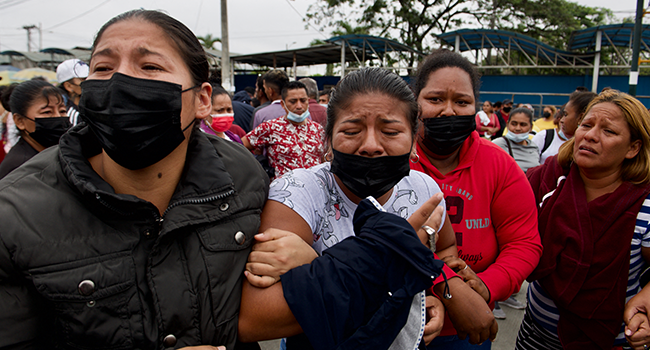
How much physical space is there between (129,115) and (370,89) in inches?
33.7

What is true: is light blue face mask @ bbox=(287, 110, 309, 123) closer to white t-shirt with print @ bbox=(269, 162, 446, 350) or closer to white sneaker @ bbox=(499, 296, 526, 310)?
white t-shirt with print @ bbox=(269, 162, 446, 350)

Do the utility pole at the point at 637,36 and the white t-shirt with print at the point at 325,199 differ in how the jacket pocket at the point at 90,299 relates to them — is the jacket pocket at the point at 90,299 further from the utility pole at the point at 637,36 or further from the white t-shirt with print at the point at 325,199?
the utility pole at the point at 637,36

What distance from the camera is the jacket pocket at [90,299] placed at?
937 mm

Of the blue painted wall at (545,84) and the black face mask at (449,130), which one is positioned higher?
the blue painted wall at (545,84)

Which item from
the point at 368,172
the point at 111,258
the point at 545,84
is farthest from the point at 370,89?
the point at 545,84

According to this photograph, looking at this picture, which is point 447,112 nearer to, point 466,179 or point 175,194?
point 466,179

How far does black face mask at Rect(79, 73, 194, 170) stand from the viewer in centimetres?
110

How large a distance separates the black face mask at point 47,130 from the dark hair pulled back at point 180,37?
8.09 feet

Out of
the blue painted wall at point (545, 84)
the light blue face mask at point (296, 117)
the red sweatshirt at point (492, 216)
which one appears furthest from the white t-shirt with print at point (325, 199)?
the blue painted wall at point (545, 84)

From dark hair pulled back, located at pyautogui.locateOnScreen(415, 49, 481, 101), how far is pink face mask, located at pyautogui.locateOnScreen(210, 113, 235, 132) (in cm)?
258

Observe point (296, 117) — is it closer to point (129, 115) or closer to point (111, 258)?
point (129, 115)

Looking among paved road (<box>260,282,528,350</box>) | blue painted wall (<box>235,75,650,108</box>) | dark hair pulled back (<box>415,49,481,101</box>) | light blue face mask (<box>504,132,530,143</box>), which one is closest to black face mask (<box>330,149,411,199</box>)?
dark hair pulled back (<box>415,49,481,101</box>)

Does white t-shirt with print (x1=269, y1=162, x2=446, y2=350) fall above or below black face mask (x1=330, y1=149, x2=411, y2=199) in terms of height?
below

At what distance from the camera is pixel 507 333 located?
11.0ft
